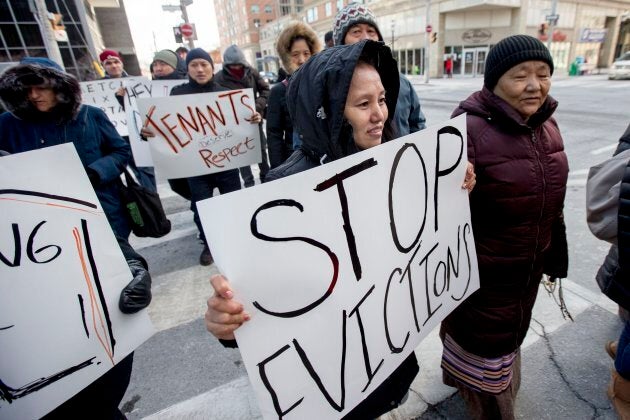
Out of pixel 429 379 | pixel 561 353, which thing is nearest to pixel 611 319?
pixel 561 353

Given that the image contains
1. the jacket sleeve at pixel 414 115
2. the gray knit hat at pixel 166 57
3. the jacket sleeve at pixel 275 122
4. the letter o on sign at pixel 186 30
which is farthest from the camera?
the letter o on sign at pixel 186 30

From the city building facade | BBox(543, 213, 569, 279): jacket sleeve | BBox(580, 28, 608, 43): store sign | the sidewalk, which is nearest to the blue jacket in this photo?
BBox(543, 213, 569, 279): jacket sleeve

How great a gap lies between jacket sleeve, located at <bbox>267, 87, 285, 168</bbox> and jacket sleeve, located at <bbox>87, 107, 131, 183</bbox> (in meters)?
1.09

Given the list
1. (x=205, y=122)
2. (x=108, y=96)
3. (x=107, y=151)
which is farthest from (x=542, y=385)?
(x=108, y=96)

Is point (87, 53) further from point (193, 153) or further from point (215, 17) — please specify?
point (215, 17)

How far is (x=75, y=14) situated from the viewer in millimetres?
14078

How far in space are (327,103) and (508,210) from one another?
2.70 ft

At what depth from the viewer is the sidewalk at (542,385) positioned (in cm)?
168

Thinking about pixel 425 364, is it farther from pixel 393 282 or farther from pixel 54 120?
pixel 54 120

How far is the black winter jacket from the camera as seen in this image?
983 millimetres

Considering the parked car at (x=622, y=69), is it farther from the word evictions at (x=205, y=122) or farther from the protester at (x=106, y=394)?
the protester at (x=106, y=394)

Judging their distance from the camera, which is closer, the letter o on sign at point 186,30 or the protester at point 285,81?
the protester at point 285,81

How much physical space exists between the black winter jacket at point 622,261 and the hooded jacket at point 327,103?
0.79 metres

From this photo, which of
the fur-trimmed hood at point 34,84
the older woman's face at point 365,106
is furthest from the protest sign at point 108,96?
the older woman's face at point 365,106
